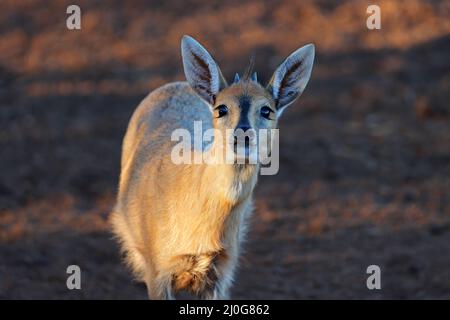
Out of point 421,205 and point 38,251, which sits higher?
point 421,205

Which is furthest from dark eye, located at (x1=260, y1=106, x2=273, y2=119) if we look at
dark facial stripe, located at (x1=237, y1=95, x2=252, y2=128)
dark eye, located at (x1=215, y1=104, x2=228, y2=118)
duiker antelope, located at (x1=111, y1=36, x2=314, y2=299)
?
dark eye, located at (x1=215, y1=104, x2=228, y2=118)

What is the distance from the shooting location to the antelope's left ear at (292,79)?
6586mm

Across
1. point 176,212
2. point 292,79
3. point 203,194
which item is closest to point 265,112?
point 292,79

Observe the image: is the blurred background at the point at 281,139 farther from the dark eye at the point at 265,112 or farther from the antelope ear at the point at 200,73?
the dark eye at the point at 265,112

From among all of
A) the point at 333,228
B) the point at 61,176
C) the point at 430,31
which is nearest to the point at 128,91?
the point at 61,176

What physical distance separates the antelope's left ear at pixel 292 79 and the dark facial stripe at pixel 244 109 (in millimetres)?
409

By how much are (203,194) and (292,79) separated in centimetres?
115

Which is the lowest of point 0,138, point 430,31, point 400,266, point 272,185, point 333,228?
point 400,266

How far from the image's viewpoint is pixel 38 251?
880 centimetres

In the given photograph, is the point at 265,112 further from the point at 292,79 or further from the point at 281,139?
the point at 281,139

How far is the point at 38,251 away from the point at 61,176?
1.90 metres

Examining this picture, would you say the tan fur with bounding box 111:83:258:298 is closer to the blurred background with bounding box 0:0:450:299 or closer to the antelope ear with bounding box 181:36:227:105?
the antelope ear with bounding box 181:36:227:105

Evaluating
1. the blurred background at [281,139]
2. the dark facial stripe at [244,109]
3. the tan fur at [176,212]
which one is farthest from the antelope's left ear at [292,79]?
the blurred background at [281,139]

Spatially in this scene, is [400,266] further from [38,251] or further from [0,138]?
[0,138]
